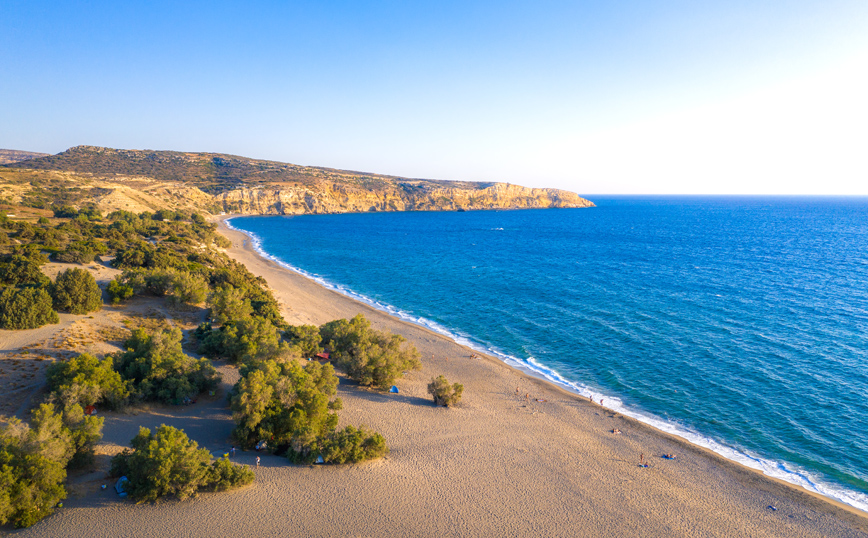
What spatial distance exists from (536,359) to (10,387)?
28126 mm

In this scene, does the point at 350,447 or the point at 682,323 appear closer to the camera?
the point at 350,447

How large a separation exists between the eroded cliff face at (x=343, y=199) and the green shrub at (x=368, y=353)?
120 meters

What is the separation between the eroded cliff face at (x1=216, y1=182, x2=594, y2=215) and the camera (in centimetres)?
13675

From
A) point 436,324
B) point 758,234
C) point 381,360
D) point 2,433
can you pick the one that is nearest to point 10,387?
point 2,433

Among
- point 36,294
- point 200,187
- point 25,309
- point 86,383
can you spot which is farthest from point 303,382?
point 200,187

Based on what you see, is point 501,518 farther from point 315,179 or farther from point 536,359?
point 315,179

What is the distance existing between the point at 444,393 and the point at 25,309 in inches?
925

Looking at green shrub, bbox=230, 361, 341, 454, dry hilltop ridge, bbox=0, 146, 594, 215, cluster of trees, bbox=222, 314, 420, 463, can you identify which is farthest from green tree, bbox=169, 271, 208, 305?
dry hilltop ridge, bbox=0, 146, 594, 215

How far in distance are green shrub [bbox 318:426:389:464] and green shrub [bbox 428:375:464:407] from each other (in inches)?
226

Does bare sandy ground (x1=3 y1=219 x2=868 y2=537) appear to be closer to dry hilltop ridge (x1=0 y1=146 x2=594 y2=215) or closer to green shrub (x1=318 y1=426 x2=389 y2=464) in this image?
green shrub (x1=318 y1=426 x2=389 y2=464)

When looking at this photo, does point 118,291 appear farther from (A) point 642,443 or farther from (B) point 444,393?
(A) point 642,443

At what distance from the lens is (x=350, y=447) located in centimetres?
1656

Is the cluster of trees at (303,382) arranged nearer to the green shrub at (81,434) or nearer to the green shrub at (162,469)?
the green shrub at (162,469)

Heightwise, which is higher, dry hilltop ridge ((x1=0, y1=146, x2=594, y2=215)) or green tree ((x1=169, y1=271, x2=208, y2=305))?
dry hilltop ridge ((x1=0, y1=146, x2=594, y2=215))
